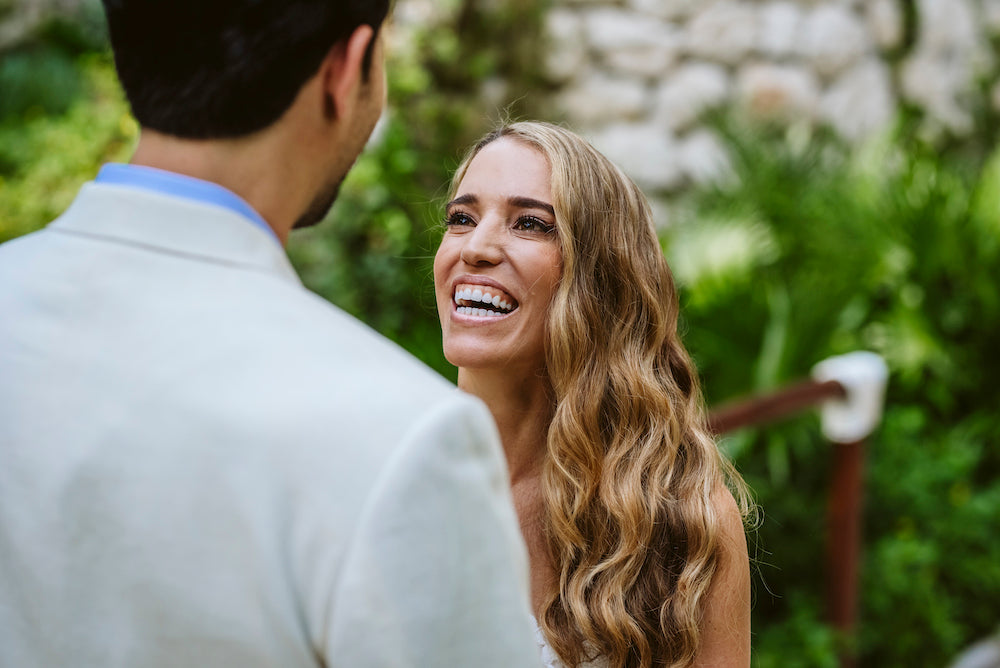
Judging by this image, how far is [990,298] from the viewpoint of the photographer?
18.3 feet

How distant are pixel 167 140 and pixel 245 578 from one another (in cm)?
47

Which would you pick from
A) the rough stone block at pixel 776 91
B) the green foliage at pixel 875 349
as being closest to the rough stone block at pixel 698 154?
the rough stone block at pixel 776 91

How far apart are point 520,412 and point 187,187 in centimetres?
115

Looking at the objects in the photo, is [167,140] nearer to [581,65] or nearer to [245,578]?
[245,578]

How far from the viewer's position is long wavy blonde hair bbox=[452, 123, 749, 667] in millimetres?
1813

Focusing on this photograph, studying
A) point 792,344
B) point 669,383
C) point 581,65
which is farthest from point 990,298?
point 669,383

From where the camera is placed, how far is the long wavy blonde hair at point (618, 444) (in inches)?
71.4

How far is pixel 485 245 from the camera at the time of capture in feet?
6.32

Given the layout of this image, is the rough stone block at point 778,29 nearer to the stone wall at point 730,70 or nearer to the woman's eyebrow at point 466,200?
the stone wall at point 730,70

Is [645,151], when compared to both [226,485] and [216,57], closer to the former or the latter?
[216,57]

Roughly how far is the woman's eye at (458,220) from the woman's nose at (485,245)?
0.08m

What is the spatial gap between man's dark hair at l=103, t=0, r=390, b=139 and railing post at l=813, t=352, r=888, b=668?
3741 millimetres

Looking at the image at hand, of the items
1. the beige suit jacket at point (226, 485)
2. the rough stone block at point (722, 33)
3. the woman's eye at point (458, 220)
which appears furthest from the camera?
the rough stone block at point (722, 33)

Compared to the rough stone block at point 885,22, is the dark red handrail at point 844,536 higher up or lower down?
lower down
